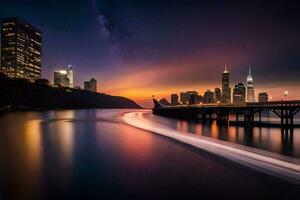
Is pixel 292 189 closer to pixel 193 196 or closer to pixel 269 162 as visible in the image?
pixel 193 196

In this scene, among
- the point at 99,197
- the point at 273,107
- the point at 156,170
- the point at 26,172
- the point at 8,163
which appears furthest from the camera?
the point at 273,107

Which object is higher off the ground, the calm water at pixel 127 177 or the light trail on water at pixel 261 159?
the calm water at pixel 127 177

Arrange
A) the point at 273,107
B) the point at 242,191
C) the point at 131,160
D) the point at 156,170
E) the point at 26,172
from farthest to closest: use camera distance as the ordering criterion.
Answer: the point at 273,107, the point at 131,160, the point at 156,170, the point at 26,172, the point at 242,191

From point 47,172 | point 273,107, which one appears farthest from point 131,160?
point 273,107

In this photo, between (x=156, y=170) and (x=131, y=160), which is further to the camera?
(x=131, y=160)

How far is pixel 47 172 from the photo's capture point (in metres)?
19.8

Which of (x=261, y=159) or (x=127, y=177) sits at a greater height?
(x=127, y=177)

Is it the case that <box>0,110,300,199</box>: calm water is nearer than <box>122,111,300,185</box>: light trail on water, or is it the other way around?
<box>0,110,300,199</box>: calm water

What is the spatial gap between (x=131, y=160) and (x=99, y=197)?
10178 mm

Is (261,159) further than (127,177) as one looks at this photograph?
Yes

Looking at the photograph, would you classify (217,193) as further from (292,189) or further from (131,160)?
(131,160)

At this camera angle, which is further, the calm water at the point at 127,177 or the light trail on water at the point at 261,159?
the light trail on water at the point at 261,159

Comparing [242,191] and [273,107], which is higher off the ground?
[273,107]

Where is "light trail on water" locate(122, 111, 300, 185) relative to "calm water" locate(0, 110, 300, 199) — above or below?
below
